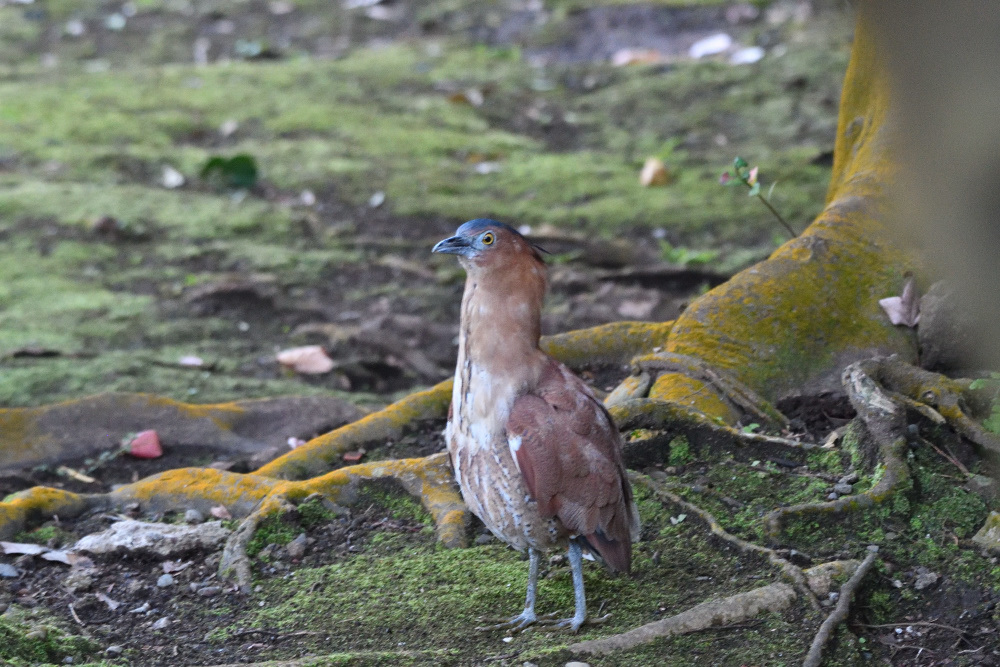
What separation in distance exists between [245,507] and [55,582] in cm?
80

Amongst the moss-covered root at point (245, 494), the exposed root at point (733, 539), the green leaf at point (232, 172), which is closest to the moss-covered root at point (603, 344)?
the moss-covered root at point (245, 494)

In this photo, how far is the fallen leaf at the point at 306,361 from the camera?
6.74m

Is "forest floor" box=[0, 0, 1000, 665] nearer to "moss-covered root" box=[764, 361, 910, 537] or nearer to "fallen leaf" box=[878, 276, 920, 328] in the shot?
"moss-covered root" box=[764, 361, 910, 537]

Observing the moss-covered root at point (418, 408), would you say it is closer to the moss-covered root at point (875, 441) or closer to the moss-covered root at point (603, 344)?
the moss-covered root at point (603, 344)

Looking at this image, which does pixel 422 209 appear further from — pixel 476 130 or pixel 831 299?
pixel 831 299

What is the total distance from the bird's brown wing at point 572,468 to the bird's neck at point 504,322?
109 millimetres

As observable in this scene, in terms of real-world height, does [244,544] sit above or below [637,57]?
below

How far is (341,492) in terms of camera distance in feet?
14.8

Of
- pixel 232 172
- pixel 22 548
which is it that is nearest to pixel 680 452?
pixel 22 548

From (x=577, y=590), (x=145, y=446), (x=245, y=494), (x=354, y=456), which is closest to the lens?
(x=577, y=590)

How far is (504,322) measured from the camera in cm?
356

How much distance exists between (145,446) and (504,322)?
2734 mm

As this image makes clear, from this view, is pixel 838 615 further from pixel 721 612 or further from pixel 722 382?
pixel 722 382

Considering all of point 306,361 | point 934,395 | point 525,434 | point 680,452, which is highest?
point 525,434
